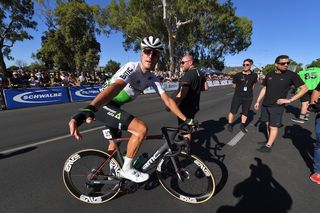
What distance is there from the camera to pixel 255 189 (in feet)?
11.4

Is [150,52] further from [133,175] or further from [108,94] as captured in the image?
[133,175]

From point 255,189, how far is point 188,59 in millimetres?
2643

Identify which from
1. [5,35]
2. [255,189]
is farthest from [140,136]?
[5,35]

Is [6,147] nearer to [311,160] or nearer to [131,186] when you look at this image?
[131,186]

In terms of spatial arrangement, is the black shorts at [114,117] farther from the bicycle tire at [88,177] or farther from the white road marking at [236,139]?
the white road marking at [236,139]

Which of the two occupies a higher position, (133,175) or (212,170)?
(133,175)

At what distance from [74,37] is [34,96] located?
74.0 feet

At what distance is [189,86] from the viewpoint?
4613 mm

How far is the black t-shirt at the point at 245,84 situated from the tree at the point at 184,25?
79.6ft

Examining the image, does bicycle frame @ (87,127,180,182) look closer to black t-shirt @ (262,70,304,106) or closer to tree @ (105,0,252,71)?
black t-shirt @ (262,70,304,106)

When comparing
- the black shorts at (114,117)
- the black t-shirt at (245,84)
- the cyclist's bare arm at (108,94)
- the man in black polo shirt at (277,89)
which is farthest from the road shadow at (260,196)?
the black t-shirt at (245,84)

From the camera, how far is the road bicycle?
10.0ft

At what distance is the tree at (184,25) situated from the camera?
108ft

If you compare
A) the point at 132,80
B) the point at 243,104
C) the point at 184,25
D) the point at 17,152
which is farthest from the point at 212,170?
the point at 184,25
